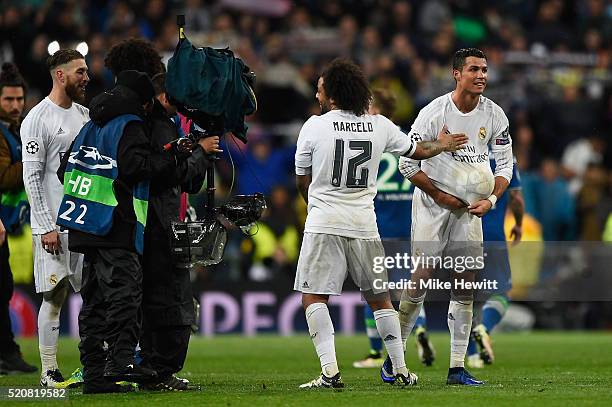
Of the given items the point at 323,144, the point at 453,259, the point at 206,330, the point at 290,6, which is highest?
the point at 290,6

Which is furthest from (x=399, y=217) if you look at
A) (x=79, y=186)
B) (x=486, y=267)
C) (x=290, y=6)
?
(x=290, y=6)

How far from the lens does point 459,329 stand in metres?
10.1

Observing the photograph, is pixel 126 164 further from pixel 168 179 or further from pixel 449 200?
pixel 449 200

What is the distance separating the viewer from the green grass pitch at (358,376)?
8.76 meters

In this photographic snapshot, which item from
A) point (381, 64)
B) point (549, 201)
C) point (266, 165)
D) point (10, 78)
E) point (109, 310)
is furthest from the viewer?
point (381, 64)

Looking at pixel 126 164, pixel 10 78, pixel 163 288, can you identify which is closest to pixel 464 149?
pixel 163 288

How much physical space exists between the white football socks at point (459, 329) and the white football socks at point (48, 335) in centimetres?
331

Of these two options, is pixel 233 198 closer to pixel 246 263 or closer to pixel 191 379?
pixel 191 379

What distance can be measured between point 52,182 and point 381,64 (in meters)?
11.7

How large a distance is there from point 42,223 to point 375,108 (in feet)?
12.1

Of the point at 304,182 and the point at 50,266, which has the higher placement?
the point at 304,182

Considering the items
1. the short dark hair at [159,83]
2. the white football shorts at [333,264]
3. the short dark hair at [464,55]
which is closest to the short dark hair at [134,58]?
the short dark hair at [159,83]

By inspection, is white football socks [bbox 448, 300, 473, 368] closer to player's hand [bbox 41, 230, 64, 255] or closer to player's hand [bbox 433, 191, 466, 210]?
player's hand [bbox 433, 191, 466, 210]

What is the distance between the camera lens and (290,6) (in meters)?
24.0
